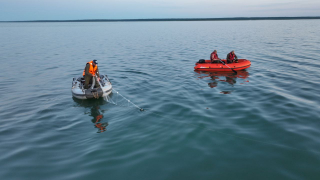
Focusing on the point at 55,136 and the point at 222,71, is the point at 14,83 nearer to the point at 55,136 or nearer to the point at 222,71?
the point at 55,136

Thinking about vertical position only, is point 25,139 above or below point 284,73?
below

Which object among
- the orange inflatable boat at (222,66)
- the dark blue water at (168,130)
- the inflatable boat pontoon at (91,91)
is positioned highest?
the orange inflatable boat at (222,66)

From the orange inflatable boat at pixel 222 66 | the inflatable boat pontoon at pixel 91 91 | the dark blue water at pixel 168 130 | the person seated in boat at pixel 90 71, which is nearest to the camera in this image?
the dark blue water at pixel 168 130

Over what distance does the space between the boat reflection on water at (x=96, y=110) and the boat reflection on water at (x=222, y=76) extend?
292 inches

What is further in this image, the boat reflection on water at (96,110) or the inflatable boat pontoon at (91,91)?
the inflatable boat pontoon at (91,91)

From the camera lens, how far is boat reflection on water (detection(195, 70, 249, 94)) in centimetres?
1596

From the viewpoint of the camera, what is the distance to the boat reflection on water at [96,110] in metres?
9.48

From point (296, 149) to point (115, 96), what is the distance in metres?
9.51

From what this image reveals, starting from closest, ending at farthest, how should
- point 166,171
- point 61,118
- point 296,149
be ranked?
1. point 166,171
2. point 296,149
3. point 61,118

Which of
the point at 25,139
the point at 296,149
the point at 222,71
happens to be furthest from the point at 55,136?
the point at 222,71

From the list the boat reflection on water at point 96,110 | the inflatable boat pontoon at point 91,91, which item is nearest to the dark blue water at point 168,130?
the boat reflection on water at point 96,110

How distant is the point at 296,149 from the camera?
7297 millimetres

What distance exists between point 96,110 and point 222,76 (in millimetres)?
10728

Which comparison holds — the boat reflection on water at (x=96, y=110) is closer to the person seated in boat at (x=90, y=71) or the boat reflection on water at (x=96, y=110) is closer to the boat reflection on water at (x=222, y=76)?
the person seated in boat at (x=90, y=71)
